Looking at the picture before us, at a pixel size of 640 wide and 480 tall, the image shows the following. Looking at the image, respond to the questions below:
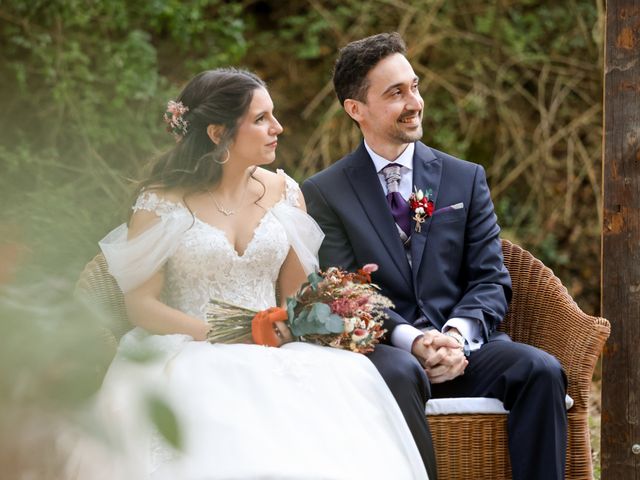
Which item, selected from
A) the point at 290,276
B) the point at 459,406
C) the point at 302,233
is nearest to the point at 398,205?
the point at 302,233

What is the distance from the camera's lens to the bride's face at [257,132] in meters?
3.43

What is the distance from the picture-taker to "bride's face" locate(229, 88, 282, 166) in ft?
Answer: 11.3

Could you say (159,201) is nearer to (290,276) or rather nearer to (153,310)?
(153,310)

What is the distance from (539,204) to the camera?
7.34m

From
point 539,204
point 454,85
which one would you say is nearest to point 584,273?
point 539,204

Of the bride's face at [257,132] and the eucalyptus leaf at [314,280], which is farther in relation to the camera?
the bride's face at [257,132]

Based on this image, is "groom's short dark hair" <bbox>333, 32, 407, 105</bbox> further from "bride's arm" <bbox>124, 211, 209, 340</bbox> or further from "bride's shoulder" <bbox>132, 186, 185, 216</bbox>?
"bride's arm" <bbox>124, 211, 209, 340</bbox>

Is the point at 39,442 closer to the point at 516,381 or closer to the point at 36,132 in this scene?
the point at 516,381

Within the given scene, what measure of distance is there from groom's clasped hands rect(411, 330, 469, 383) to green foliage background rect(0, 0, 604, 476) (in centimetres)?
374

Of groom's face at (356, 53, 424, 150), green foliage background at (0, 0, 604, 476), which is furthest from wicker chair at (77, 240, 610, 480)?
green foliage background at (0, 0, 604, 476)

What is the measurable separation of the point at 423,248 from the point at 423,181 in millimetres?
265

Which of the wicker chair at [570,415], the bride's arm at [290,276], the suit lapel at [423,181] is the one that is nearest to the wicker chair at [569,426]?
the wicker chair at [570,415]

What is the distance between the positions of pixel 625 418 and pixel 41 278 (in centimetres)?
314

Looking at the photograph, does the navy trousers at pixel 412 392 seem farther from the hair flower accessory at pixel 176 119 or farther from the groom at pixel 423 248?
the hair flower accessory at pixel 176 119
